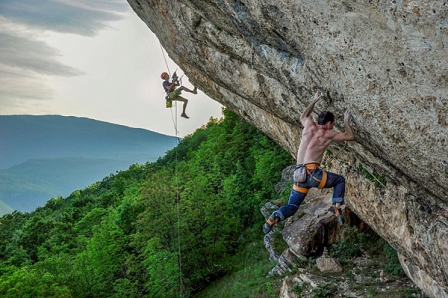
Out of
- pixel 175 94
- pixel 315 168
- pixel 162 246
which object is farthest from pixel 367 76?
pixel 162 246

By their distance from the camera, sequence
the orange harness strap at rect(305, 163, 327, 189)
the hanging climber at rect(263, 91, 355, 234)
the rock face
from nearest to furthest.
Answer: the rock face
the hanging climber at rect(263, 91, 355, 234)
the orange harness strap at rect(305, 163, 327, 189)

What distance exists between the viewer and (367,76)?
5984mm

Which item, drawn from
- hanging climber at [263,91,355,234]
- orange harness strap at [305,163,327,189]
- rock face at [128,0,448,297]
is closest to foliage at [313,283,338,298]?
rock face at [128,0,448,297]

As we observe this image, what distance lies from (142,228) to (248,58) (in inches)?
741

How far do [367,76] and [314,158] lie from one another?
6.88 ft

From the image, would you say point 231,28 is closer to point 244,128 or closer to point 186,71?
point 186,71

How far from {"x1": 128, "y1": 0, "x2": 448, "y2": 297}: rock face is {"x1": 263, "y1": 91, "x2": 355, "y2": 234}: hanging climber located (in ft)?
1.33

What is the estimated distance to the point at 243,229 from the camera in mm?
33188

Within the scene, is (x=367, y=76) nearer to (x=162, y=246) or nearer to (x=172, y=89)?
(x=172, y=89)

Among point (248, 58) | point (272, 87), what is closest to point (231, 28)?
point (248, 58)

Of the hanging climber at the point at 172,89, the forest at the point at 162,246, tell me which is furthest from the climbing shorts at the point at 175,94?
the forest at the point at 162,246

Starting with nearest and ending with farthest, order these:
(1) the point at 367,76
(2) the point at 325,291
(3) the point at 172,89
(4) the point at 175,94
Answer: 1. (1) the point at 367,76
2. (2) the point at 325,291
3. (4) the point at 175,94
4. (3) the point at 172,89

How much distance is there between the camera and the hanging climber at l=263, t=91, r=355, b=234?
7211 mm

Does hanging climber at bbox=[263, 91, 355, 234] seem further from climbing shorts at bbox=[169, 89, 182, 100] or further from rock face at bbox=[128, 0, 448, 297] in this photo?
climbing shorts at bbox=[169, 89, 182, 100]
